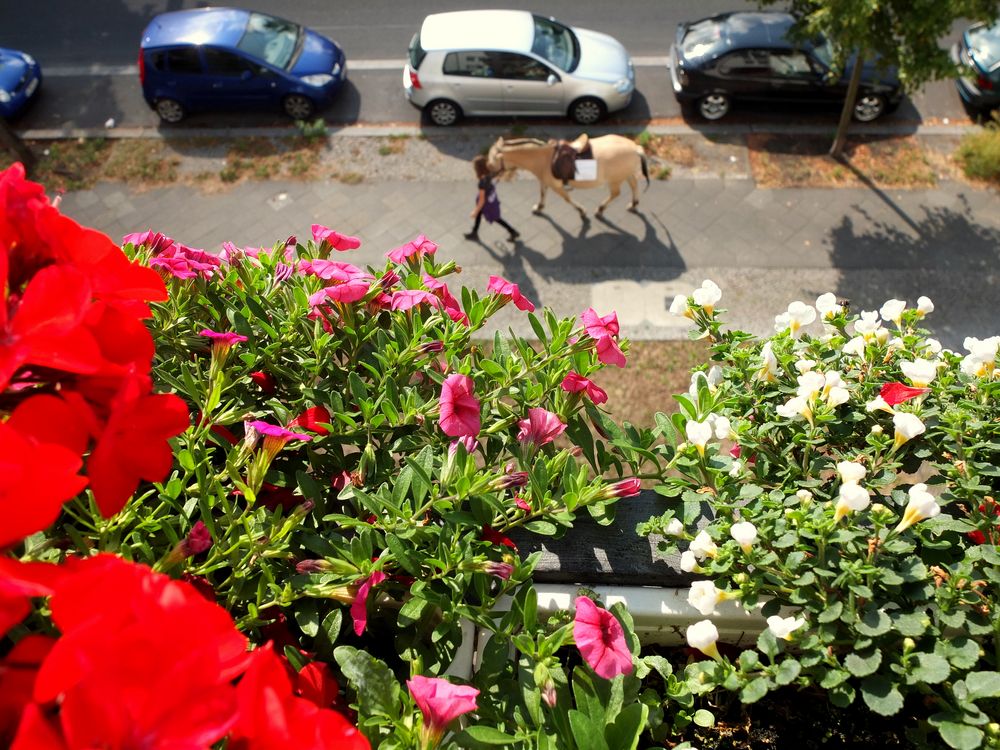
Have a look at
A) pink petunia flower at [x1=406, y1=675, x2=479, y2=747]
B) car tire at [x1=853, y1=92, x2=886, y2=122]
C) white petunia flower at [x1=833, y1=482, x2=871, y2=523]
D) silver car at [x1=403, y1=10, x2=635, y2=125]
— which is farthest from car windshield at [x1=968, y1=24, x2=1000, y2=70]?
pink petunia flower at [x1=406, y1=675, x2=479, y2=747]

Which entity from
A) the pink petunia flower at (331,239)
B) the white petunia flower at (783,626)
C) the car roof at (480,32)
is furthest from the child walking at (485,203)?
the white petunia flower at (783,626)

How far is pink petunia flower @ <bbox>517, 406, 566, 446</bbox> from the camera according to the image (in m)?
2.26

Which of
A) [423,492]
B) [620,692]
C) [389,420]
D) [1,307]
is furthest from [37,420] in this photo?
[620,692]

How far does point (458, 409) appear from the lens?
7.06 ft

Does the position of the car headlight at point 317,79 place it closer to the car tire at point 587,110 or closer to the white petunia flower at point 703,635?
the car tire at point 587,110

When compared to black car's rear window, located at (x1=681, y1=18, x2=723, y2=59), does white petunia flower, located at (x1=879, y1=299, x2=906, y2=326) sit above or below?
above

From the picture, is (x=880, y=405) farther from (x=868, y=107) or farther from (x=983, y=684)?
(x=868, y=107)

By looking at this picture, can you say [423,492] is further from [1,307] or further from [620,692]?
[1,307]

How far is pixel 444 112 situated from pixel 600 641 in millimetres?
9114

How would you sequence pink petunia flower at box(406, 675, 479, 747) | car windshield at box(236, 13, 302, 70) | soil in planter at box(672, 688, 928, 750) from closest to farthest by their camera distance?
pink petunia flower at box(406, 675, 479, 747) < soil in planter at box(672, 688, 928, 750) < car windshield at box(236, 13, 302, 70)

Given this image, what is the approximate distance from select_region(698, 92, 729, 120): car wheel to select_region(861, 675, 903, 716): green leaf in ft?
30.0

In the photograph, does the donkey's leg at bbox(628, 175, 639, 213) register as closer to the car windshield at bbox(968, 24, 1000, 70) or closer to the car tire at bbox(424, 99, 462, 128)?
the car tire at bbox(424, 99, 462, 128)

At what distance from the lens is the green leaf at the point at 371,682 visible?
1.73 m

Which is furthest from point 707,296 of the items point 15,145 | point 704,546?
point 15,145
